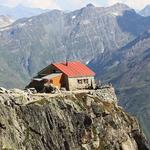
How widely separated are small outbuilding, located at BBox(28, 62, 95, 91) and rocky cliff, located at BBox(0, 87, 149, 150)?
276 inches

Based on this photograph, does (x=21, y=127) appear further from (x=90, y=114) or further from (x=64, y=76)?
(x=64, y=76)

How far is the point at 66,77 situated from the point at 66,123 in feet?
73.3

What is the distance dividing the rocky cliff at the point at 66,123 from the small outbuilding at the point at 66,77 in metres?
7.02

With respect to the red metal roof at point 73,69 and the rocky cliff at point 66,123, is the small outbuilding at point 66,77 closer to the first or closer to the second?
the red metal roof at point 73,69

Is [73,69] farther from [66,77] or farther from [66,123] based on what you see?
[66,123]

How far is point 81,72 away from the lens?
478 ft

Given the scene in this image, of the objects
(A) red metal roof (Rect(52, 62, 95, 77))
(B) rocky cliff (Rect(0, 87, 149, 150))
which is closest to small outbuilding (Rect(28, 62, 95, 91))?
(A) red metal roof (Rect(52, 62, 95, 77))

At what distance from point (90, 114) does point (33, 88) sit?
1771cm

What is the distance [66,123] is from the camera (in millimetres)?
120250

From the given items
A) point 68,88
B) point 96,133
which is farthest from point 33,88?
point 96,133

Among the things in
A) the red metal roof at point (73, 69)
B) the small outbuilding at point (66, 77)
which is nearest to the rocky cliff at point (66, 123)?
the small outbuilding at point (66, 77)

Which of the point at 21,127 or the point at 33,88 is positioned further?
the point at 33,88

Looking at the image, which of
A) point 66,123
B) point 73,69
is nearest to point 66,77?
point 73,69

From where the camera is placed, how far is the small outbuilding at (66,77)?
13712cm
